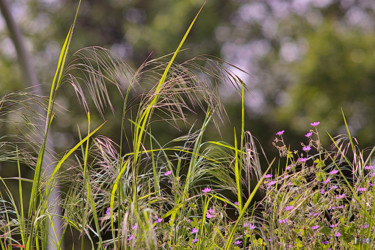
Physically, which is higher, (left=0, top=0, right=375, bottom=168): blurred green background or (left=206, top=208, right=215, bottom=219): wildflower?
(left=206, top=208, right=215, bottom=219): wildflower

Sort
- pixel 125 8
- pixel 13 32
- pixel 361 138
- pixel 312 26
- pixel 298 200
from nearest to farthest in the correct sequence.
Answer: pixel 298 200 < pixel 13 32 < pixel 361 138 < pixel 312 26 < pixel 125 8

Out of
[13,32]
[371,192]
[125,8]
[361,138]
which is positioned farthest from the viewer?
[125,8]

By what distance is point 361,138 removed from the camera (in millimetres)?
9812

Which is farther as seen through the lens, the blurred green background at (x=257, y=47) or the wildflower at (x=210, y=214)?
the blurred green background at (x=257, y=47)

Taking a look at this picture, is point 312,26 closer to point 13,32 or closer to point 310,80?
point 310,80

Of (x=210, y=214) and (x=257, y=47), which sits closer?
(x=210, y=214)

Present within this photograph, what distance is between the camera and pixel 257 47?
38.7 feet

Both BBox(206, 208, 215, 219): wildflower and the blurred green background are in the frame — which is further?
the blurred green background

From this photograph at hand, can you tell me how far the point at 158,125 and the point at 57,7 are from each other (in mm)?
3596

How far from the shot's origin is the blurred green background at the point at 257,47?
33.3 feet

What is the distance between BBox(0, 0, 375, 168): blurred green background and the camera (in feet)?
33.3

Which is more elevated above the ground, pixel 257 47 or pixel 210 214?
pixel 210 214

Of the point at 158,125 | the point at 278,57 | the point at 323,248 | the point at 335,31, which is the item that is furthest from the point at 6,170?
the point at 323,248

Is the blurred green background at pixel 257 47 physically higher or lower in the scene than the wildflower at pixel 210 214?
lower
